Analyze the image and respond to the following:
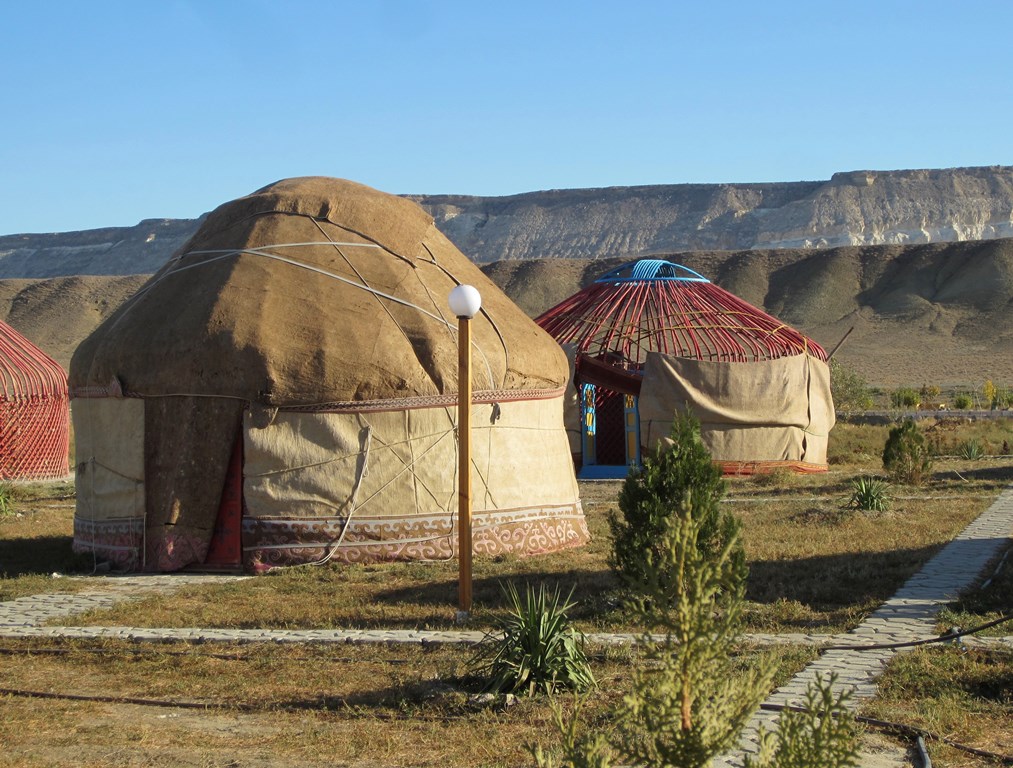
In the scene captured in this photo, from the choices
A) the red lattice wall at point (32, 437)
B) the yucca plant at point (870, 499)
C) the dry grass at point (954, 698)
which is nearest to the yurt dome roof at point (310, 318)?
the yucca plant at point (870, 499)

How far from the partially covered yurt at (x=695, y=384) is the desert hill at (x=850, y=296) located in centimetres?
2936

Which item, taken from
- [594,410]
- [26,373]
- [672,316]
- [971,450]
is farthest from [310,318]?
[971,450]

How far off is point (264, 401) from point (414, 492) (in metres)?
1.37

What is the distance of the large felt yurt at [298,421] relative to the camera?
937 centimetres

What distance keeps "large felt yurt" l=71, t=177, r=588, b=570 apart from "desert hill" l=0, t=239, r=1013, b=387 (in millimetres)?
39892

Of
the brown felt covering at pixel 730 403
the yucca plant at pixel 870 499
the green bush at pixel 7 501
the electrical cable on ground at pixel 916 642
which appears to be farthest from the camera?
the brown felt covering at pixel 730 403

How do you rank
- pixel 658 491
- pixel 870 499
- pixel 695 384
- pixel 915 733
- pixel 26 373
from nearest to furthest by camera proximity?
pixel 915 733 → pixel 658 491 → pixel 870 499 → pixel 695 384 → pixel 26 373

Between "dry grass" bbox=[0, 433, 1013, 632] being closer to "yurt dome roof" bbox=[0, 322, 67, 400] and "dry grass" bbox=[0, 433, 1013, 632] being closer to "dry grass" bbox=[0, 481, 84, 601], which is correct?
"dry grass" bbox=[0, 481, 84, 601]

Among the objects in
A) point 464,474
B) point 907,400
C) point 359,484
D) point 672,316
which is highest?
point 672,316

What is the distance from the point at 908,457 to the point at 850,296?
50366mm

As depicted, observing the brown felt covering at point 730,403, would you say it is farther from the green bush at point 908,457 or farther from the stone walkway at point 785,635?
the stone walkway at point 785,635

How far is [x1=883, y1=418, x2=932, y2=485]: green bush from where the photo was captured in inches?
610

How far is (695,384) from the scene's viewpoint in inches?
709

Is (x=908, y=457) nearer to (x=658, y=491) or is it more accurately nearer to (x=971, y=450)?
(x=971, y=450)
